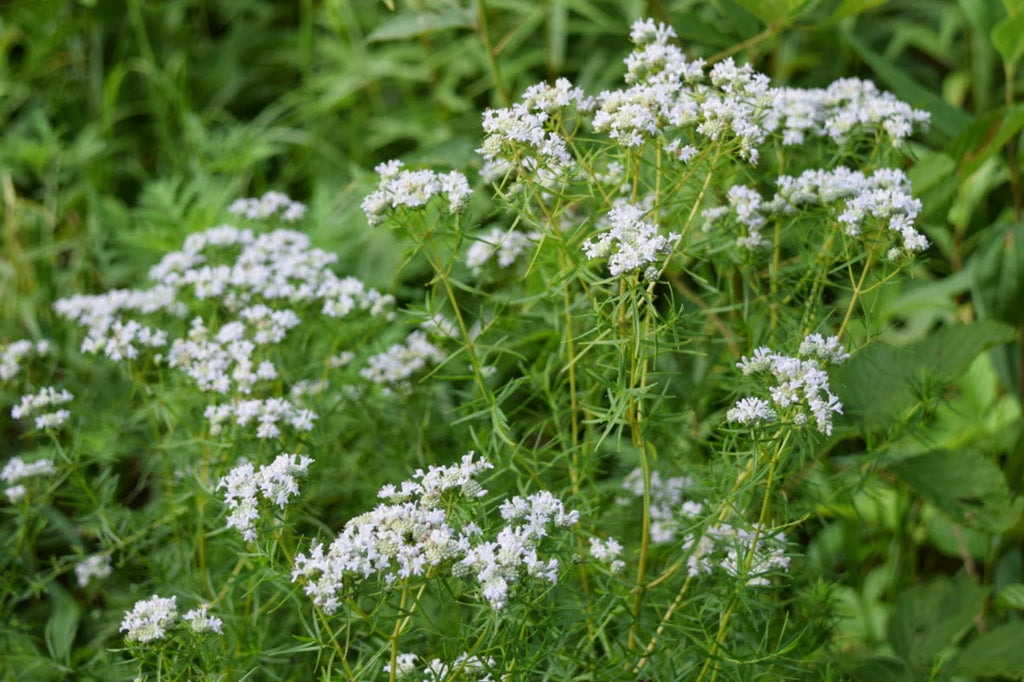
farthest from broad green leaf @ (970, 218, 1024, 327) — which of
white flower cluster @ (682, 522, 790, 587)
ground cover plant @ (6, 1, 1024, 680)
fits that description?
white flower cluster @ (682, 522, 790, 587)

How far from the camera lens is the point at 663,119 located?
5.32 ft

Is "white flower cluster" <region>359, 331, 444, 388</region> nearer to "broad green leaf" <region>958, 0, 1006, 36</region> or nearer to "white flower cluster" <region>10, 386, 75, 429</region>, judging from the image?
"white flower cluster" <region>10, 386, 75, 429</region>

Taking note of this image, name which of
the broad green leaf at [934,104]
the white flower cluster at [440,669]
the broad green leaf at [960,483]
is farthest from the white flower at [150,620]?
the broad green leaf at [934,104]

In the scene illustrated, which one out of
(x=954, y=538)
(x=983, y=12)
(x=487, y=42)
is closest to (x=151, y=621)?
(x=487, y=42)

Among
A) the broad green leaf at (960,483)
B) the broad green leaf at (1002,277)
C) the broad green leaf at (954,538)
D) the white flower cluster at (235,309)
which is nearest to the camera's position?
the white flower cluster at (235,309)

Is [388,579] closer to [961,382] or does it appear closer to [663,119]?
[663,119]

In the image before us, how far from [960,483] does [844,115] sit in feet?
2.50

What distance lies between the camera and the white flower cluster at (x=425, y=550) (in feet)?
4.16

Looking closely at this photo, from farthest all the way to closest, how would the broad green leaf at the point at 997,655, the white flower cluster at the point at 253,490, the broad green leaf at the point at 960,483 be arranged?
the broad green leaf at the point at 960,483 → the broad green leaf at the point at 997,655 → the white flower cluster at the point at 253,490

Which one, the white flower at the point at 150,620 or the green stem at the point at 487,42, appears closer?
the white flower at the point at 150,620

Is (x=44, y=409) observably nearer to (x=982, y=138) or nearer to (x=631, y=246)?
(x=631, y=246)

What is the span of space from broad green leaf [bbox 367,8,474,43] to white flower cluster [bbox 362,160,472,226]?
83cm

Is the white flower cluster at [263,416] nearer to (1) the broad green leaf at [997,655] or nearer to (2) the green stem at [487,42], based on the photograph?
(2) the green stem at [487,42]

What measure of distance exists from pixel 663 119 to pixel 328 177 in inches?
→ 85.6
